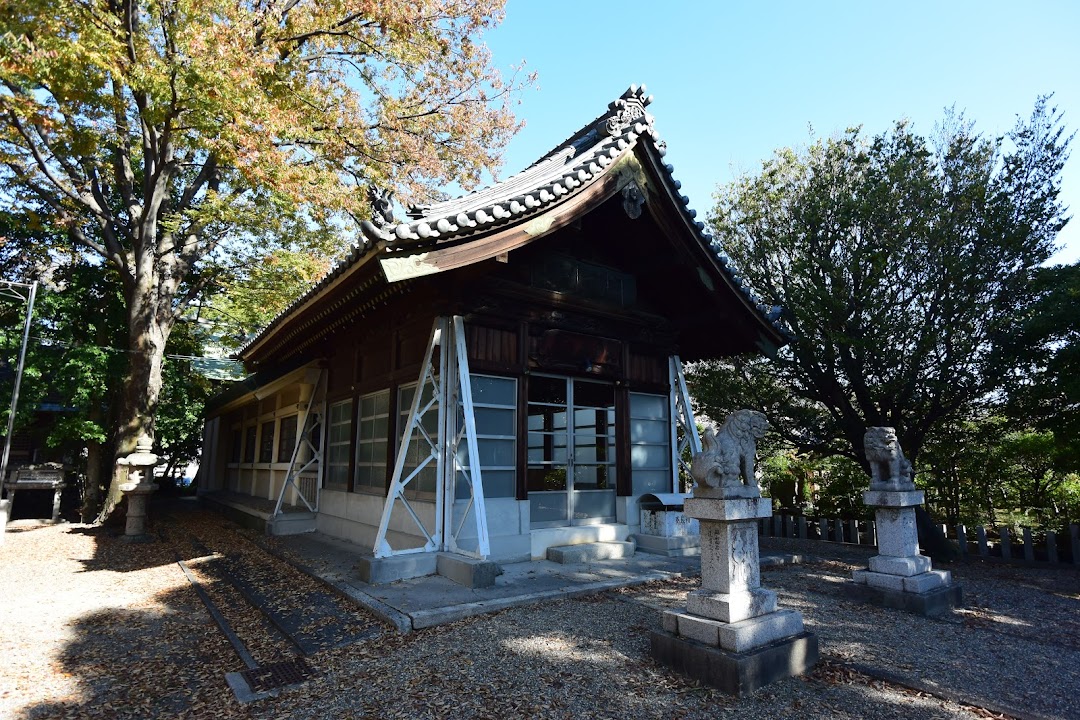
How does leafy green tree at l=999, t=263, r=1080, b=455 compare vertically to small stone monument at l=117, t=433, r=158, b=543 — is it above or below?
above

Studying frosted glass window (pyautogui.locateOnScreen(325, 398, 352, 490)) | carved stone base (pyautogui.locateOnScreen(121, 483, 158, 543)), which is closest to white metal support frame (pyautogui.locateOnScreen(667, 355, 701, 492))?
frosted glass window (pyautogui.locateOnScreen(325, 398, 352, 490))

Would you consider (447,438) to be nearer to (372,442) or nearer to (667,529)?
(372,442)

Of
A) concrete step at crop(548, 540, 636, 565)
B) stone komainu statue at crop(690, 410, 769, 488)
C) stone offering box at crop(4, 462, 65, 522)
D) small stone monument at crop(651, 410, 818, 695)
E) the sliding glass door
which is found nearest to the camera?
small stone monument at crop(651, 410, 818, 695)

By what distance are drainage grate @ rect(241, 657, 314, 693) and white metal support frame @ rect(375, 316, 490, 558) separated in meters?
2.09

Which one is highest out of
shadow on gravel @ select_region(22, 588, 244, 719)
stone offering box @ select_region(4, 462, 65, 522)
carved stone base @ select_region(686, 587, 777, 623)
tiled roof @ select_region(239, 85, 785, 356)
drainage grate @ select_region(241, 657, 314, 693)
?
tiled roof @ select_region(239, 85, 785, 356)

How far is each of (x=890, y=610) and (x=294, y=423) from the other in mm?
11628

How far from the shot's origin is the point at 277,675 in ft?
13.5

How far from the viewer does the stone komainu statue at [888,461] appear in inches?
243

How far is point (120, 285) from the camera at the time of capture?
1502cm

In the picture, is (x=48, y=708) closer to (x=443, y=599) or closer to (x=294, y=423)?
(x=443, y=599)

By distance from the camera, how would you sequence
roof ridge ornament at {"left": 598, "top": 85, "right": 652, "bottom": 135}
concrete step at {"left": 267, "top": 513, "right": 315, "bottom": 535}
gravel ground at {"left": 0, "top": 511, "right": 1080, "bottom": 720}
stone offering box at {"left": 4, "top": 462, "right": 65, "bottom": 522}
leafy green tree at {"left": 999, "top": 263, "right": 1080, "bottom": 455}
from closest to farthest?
gravel ground at {"left": 0, "top": 511, "right": 1080, "bottom": 720}
leafy green tree at {"left": 999, "top": 263, "right": 1080, "bottom": 455}
roof ridge ornament at {"left": 598, "top": 85, "right": 652, "bottom": 135}
concrete step at {"left": 267, "top": 513, "right": 315, "bottom": 535}
stone offering box at {"left": 4, "top": 462, "right": 65, "bottom": 522}

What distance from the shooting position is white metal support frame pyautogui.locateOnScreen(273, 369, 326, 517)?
10.7m

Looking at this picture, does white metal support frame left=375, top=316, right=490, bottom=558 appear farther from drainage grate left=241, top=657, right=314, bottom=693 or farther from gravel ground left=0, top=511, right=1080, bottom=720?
drainage grate left=241, top=657, right=314, bottom=693

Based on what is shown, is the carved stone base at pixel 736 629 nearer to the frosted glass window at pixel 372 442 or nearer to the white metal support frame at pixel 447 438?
the white metal support frame at pixel 447 438
